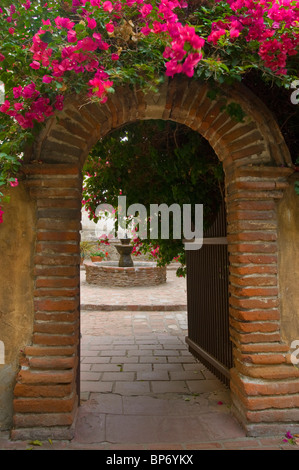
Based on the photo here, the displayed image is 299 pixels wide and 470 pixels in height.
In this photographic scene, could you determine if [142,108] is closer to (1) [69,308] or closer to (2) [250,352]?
(1) [69,308]

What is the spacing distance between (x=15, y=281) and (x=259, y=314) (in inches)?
74.6

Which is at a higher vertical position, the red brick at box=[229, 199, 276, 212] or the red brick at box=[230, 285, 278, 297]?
the red brick at box=[229, 199, 276, 212]

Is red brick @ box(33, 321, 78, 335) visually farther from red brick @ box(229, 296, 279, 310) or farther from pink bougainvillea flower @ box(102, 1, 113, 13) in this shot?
pink bougainvillea flower @ box(102, 1, 113, 13)

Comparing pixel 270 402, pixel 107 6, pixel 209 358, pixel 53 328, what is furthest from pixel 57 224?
pixel 209 358

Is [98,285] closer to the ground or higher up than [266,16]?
closer to the ground

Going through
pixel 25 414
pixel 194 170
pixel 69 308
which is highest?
pixel 194 170

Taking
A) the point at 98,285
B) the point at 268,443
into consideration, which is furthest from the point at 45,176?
the point at 98,285

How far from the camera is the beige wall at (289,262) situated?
8.58 ft

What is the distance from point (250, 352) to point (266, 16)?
2390 millimetres

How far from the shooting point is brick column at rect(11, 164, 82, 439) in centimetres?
236

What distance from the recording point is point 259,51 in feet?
7.09

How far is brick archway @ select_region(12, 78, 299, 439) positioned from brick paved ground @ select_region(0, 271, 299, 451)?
0.56 feet

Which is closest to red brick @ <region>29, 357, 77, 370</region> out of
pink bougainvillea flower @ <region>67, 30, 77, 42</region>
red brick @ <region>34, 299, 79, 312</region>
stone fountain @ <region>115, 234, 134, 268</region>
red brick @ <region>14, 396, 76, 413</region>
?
red brick @ <region>14, 396, 76, 413</region>

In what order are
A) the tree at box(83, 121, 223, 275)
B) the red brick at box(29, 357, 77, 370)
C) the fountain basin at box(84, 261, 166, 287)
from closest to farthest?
the red brick at box(29, 357, 77, 370), the tree at box(83, 121, 223, 275), the fountain basin at box(84, 261, 166, 287)
